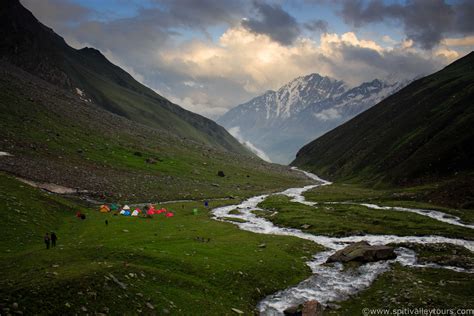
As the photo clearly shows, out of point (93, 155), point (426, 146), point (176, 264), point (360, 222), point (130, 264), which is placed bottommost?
point (176, 264)

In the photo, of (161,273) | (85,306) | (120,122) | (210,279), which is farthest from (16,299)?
(120,122)

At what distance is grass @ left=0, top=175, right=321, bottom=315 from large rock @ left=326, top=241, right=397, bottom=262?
480cm

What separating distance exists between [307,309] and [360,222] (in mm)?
40791

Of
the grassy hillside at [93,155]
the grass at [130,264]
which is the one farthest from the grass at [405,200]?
the grass at [130,264]

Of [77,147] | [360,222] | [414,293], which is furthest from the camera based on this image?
[77,147]

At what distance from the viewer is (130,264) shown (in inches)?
1155

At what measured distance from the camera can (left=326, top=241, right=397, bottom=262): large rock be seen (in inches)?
1533

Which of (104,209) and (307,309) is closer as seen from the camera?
(307,309)

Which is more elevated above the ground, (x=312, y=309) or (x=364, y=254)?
(x=364, y=254)

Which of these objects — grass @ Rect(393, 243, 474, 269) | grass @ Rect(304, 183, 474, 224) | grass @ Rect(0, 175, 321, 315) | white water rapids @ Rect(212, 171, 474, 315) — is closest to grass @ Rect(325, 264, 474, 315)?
white water rapids @ Rect(212, 171, 474, 315)

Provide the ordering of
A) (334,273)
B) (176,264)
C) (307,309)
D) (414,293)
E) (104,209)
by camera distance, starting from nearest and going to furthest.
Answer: (307,309)
(414,293)
(176,264)
(334,273)
(104,209)

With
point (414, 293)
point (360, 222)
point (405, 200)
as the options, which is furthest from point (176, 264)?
point (405, 200)

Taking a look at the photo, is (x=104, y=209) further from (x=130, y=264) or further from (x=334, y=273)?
(x=334, y=273)

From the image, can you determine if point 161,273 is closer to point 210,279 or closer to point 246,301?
point 210,279
